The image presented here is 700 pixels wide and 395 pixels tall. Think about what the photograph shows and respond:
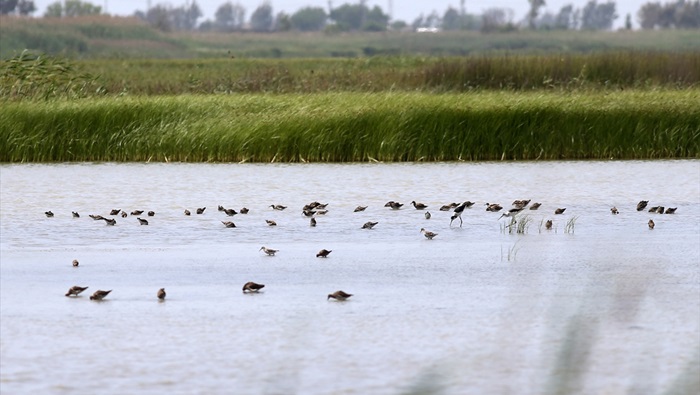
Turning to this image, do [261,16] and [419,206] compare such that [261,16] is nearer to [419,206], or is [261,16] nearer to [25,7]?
[25,7]

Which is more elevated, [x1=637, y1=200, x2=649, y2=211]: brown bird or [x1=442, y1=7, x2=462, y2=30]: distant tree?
[x1=637, y1=200, x2=649, y2=211]: brown bird

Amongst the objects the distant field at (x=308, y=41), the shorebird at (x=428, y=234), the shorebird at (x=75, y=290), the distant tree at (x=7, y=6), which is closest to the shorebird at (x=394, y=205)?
the shorebird at (x=428, y=234)

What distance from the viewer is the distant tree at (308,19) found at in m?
146

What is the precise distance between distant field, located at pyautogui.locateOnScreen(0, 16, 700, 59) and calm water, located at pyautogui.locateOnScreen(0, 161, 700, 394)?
63844 millimetres

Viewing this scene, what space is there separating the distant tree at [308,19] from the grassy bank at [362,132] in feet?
416

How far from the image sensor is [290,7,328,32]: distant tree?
146500mm

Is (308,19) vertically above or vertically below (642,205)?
below

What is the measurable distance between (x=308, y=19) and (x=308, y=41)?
41.8 metres

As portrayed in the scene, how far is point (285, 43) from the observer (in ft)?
342

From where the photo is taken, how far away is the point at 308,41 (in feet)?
346

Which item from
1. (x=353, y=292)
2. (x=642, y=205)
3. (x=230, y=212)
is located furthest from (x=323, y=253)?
(x=642, y=205)

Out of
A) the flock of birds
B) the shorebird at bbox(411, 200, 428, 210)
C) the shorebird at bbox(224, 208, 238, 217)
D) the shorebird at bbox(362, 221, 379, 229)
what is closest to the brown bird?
the flock of birds

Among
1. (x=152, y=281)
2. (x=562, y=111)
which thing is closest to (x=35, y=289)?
(x=152, y=281)

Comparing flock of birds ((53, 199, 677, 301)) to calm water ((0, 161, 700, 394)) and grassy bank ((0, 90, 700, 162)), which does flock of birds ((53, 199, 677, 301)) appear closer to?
calm water ((0, 161, 700, 394))
